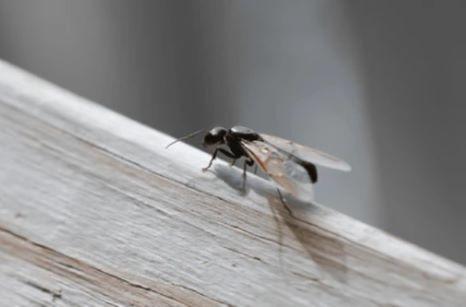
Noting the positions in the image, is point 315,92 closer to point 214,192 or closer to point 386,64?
point 386,64

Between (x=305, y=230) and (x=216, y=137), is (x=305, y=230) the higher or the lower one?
the higher one

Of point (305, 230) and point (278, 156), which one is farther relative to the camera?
point (278, 156)

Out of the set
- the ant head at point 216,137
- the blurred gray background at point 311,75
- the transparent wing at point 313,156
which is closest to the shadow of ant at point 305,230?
the transparent wing at point 313,156

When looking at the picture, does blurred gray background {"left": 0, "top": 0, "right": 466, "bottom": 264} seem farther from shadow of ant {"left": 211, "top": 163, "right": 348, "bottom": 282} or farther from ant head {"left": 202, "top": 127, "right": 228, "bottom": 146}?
shadow of ant {"left": 211, "top": 163, "right": 348, "bottom": 282}

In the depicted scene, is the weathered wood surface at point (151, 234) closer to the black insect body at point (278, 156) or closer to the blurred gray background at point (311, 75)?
the black insect body at point (278, 156)

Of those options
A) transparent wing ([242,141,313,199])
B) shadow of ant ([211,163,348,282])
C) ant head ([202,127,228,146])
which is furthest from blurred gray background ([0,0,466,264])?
shadow of ant ([211,163,348,282])

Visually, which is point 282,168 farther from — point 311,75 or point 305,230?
point 311,75

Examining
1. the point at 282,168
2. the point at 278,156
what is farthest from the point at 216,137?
the point at 282,168
